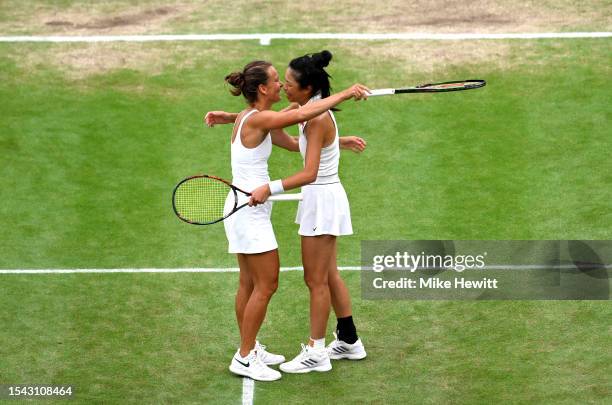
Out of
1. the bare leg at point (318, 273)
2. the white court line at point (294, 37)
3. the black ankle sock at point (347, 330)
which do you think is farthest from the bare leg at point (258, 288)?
the white court line at point (294, 37)

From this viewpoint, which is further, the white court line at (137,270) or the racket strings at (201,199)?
the white court line at (137,270)

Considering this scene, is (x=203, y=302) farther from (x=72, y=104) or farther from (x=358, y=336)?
Result: (x=72, y=104)

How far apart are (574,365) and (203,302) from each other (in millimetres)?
3804

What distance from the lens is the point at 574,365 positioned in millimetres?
11008

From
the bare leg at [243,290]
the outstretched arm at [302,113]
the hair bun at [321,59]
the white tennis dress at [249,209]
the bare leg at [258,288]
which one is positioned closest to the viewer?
the outstretched arm at [302,113]

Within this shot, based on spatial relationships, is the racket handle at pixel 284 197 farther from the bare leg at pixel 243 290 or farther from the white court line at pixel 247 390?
the white court line at pixel 247 390

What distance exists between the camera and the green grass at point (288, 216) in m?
11.1

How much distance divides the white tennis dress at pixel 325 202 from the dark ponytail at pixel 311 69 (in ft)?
0.51

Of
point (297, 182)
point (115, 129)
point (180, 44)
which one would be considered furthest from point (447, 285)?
point (180, 44)

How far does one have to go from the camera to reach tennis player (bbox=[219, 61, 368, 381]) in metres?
10.6

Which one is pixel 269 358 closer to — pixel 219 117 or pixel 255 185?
pixel 255 185

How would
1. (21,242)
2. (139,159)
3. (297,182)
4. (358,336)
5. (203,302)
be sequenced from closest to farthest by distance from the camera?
1. (297,182)
2. (358,336)
3. (203,302)
4. (21,242)
5. (139,159)

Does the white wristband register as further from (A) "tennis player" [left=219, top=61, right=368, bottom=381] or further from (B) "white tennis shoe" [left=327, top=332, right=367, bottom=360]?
(B) "white tennis shoe" [left=327, top=332, right=367, bottom=360]

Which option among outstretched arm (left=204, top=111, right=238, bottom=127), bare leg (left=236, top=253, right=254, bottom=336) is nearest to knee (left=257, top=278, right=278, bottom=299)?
bare leg (left=236, top=253, right=254, bottom=336)
